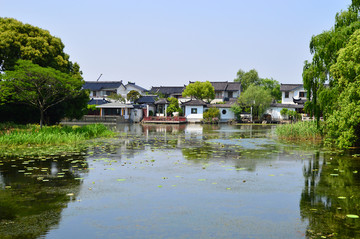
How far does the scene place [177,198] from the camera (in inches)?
283

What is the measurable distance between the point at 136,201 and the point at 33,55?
20.0 metres

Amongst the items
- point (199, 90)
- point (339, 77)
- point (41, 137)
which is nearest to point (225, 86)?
point (199, 90)

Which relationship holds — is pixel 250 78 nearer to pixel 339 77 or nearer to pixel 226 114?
pixel 226 114

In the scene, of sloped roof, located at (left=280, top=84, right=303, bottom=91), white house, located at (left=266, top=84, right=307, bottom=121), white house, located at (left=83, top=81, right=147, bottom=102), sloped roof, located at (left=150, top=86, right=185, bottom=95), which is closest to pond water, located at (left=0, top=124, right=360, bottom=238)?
white house, located at (left=266, top=84, right=307, bottom=121)

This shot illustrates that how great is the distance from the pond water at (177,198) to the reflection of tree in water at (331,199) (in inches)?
0.7

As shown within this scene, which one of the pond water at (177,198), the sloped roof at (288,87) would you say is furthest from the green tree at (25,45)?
the sloped roof at (288,87)

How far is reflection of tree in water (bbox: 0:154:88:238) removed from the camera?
5.48 meters

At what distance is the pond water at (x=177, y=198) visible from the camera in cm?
533

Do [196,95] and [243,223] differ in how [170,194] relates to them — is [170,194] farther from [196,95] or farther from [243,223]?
[196,95]

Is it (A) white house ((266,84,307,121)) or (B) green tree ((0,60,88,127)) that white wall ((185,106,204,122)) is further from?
(B) green tree ((0,60,88,127))

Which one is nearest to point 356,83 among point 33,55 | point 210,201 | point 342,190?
point 342,190

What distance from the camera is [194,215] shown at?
19.9ft

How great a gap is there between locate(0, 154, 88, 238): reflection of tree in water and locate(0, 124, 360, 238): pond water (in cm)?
2

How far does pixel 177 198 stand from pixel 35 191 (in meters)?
3.25
